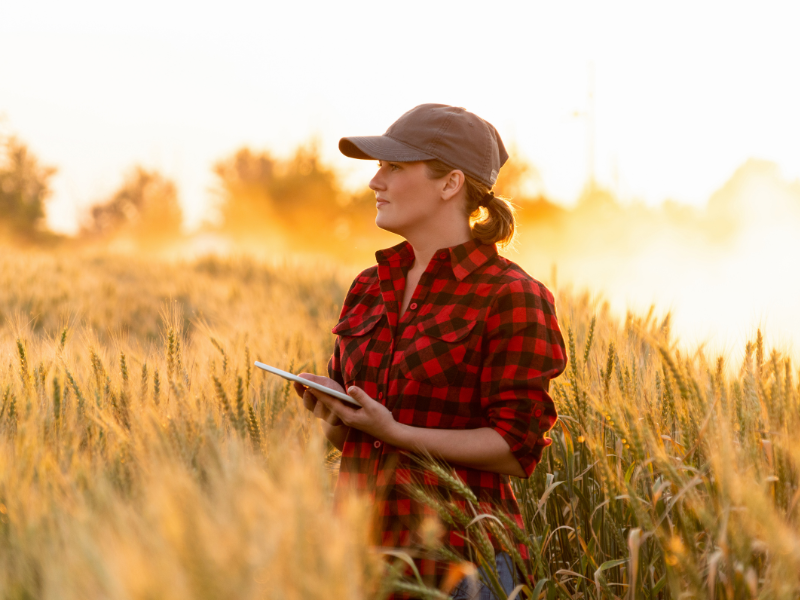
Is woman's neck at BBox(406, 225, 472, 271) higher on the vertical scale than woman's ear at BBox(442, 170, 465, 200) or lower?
lower

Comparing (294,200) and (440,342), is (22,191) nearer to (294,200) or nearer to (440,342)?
(294,200)

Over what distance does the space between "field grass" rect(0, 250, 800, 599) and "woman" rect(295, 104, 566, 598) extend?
152mm

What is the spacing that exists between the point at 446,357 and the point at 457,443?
0.73 feet

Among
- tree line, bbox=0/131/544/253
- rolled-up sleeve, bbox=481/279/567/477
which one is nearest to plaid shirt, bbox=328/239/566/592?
rolled-up sleeve, bbox=481/279/567/477

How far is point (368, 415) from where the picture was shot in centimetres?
162

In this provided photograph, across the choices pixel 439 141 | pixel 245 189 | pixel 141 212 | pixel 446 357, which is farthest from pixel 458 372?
pixel 141 212

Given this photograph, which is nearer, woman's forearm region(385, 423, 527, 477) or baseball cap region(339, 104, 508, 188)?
woman's forearm region(385, 423, 527, 477)

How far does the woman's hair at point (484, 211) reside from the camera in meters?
1.93

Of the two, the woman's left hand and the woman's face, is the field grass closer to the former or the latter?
the woman's left hand

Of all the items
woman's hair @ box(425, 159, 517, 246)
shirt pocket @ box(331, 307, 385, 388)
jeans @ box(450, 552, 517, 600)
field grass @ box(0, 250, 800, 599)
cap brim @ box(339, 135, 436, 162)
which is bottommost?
jeans @ box(450, 552, 517, 600)

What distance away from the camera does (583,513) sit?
2.00 m

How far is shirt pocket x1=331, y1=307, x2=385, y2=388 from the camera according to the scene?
1.93 metres

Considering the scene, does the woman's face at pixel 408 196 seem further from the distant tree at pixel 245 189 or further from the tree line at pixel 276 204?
the distant tree at pixel 245 189

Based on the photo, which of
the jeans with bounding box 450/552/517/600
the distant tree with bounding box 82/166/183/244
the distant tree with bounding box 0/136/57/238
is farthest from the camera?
the distant tree with bounding box 82/166/183/244
